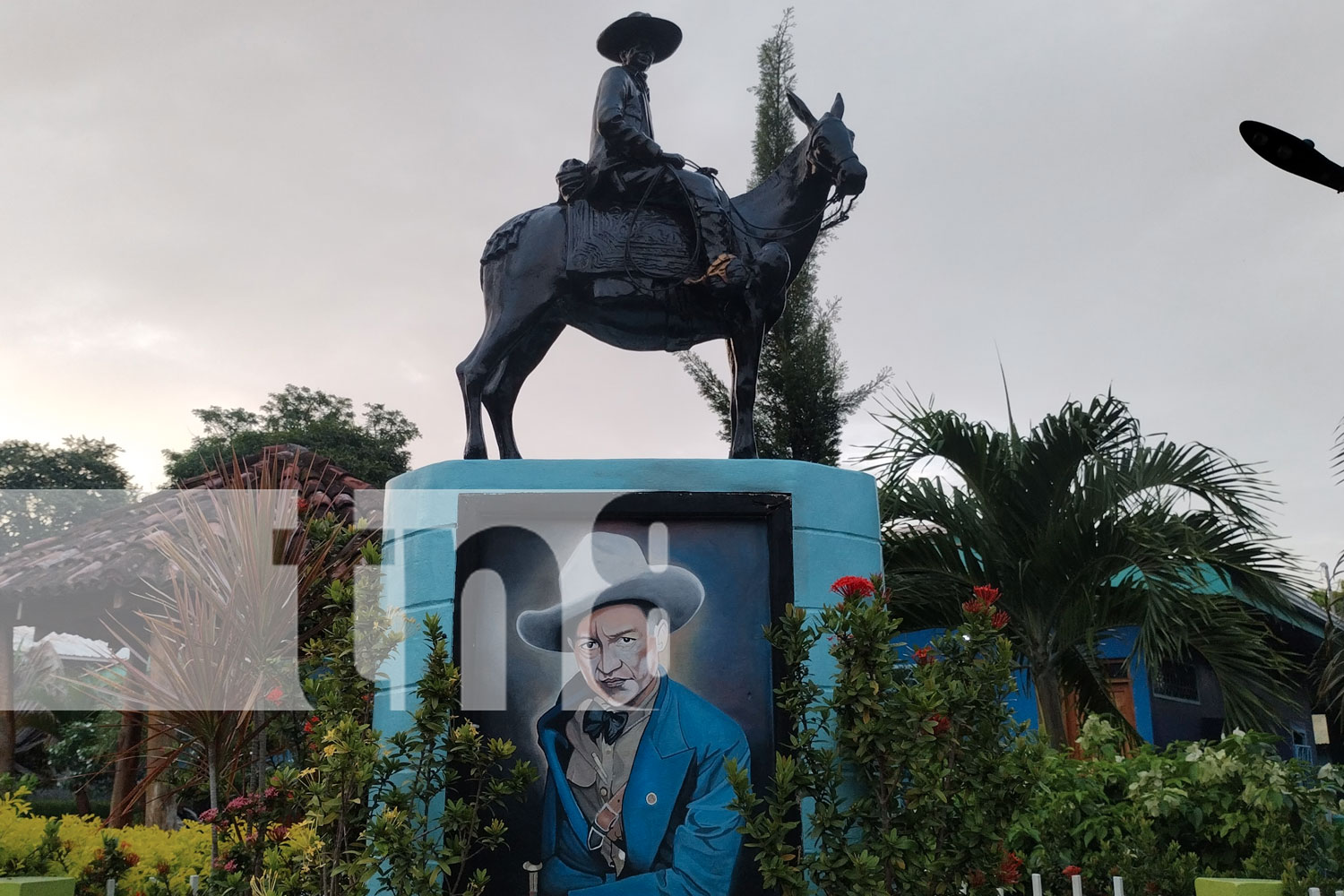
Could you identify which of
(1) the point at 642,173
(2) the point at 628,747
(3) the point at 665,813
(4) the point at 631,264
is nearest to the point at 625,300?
(4) the point at 631,264

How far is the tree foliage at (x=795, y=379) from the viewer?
22531 mm

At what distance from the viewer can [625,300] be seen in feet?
21.1

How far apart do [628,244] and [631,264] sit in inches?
5.0

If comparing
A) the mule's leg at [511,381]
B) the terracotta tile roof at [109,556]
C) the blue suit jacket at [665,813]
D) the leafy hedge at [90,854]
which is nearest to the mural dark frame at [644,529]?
the blue suit jacket at [665,813]

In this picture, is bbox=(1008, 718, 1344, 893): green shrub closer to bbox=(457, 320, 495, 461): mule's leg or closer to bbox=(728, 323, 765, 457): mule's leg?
bbox=(728, 323, 765, 457): mule's leg

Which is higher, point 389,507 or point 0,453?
point 0,453

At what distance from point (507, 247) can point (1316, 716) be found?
36.7 feet

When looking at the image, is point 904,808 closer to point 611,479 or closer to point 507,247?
point 611,479

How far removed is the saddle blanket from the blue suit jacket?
238cm

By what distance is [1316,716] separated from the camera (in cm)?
1280

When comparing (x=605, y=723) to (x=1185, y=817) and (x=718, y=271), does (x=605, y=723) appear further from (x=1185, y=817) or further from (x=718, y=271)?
(x=1185, y=817)

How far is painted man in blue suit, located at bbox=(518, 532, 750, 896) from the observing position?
17.2ft

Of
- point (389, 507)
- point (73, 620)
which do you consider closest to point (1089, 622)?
point (389, 507)

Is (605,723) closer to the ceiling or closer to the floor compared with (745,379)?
closer to the floor
